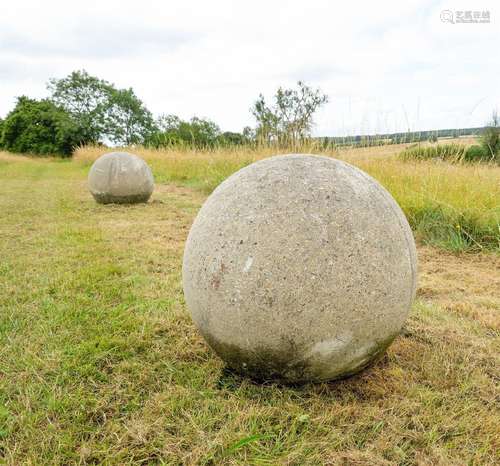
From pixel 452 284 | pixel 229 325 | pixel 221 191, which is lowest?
pixel 452 284

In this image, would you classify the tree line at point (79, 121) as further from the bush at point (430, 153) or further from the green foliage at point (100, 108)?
the bush at point (430, 153)

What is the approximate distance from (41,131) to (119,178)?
32.7 metres

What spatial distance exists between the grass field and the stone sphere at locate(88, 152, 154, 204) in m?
4.02

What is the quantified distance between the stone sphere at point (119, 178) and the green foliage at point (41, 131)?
29841 mm

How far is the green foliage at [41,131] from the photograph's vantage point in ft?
118

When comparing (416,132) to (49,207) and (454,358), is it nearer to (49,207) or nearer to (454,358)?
(454,358)

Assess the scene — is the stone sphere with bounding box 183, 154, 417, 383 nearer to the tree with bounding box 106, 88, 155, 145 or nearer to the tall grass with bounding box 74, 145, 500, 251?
the tall grass with bounding box 74, 145, 500, 251

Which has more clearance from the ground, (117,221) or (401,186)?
(401,186)

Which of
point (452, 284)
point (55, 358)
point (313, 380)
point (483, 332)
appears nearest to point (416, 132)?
point (452, 284)

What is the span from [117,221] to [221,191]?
17.8 feet

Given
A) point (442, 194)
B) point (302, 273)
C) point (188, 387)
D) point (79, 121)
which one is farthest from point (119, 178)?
point (79, 121)

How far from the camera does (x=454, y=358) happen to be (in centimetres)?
284

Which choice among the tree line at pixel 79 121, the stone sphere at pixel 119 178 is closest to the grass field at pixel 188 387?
the stone sphere at pixel 119 178

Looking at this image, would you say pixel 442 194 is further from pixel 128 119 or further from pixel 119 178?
pixel 128 119
